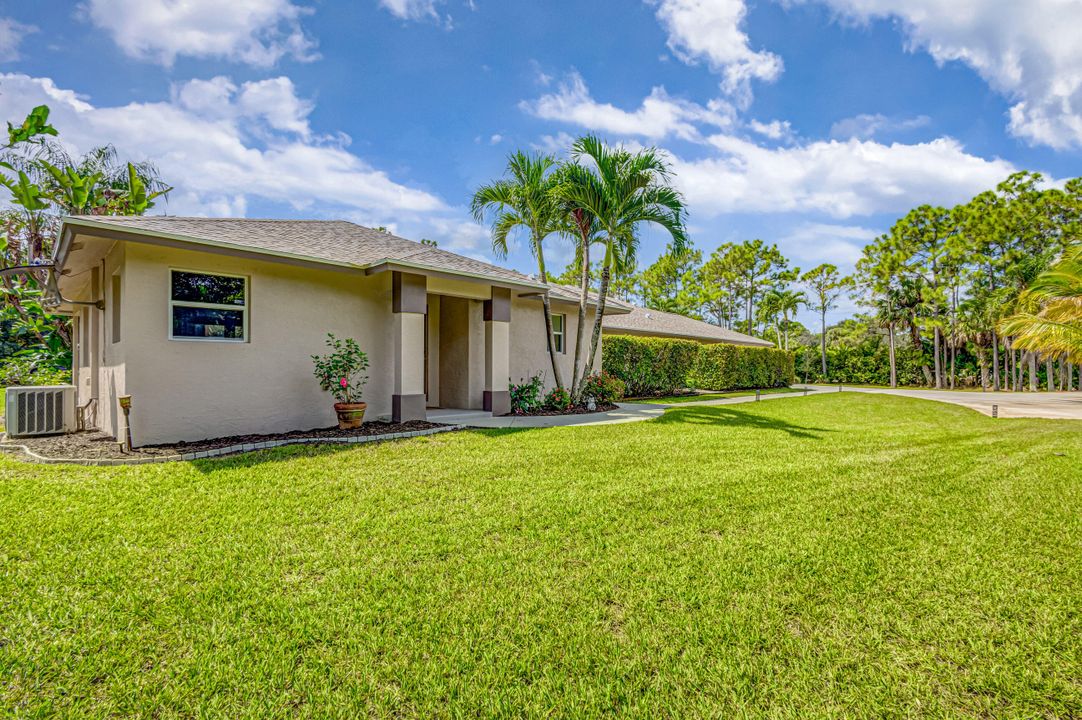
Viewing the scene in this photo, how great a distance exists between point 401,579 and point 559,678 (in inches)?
54.2

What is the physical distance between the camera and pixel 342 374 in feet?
29.0

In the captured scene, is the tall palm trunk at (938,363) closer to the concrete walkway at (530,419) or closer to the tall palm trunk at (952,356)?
the tall palm trunk at (952,356)

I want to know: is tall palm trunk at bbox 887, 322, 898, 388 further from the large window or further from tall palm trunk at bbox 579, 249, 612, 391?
the large window

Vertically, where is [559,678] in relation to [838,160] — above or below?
below

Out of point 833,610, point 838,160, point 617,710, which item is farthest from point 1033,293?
point 617,710

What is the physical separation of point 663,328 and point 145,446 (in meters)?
20.3

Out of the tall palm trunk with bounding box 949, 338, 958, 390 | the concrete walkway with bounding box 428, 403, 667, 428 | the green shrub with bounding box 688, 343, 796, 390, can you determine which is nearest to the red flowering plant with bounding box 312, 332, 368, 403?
the concrete walkway with bounding box 428, 403, 667, 428

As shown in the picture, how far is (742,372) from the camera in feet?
76.3

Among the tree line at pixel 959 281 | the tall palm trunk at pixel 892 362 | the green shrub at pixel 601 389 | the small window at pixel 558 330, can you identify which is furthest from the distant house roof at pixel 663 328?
the tall palm trunk at pixel 892 362

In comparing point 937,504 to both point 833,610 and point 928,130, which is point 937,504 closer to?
point 833,610

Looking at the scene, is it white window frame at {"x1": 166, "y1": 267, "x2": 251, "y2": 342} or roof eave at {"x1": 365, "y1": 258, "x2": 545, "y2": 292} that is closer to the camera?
white window frame at {"x1": 166, "y1": 267, "x2": 251, "y2": 342}

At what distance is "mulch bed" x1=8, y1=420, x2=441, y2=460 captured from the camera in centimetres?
684

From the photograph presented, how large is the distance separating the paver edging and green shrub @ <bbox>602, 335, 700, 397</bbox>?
931cm

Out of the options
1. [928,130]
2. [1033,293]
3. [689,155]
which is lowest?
[1033,293]
